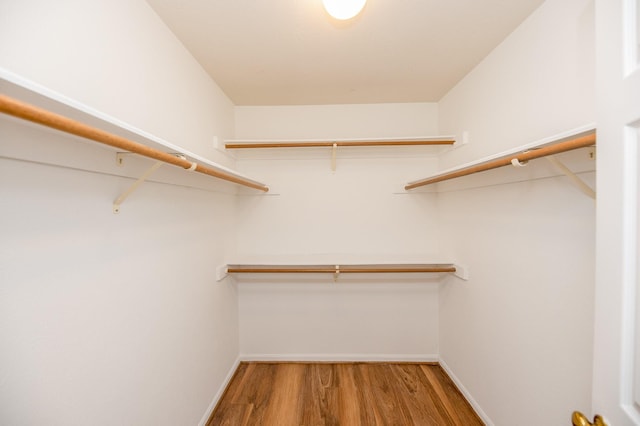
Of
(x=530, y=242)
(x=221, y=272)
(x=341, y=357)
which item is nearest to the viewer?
(x=530, y=242)

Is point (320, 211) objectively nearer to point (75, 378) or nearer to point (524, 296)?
point (524, 296)

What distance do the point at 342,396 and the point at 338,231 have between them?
1.24m

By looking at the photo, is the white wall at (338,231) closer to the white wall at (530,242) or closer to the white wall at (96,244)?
the white wall at (530,242)

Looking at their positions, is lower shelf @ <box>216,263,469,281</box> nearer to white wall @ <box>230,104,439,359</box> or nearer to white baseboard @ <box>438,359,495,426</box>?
white wall @ <box>230,104,439,359</box>

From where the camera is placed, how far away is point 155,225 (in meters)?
1.20

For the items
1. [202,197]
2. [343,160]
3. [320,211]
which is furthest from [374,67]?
[202,197]

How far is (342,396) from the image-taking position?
6.20 feet

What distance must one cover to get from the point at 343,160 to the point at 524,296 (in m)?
1.58

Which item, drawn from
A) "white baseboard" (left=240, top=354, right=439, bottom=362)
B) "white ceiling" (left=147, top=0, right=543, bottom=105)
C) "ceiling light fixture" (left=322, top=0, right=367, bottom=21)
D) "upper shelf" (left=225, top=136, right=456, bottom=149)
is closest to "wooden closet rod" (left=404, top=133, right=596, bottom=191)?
"upper shelf" (left=225, top=136, right=456, bottom=149)

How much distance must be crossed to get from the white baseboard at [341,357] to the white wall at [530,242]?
1.37ft

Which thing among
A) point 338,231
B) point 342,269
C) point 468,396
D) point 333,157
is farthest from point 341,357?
point 333,157

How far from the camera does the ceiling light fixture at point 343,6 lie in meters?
1.04

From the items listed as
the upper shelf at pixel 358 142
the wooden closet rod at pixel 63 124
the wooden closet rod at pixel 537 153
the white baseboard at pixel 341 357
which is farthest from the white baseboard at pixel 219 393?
the wooden closet rod at pixel 537 153

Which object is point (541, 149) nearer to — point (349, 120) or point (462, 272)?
point (462, 272)
